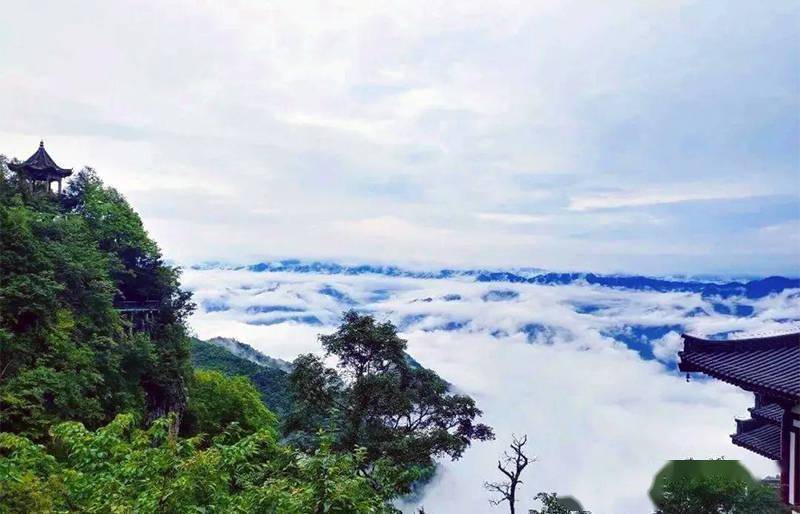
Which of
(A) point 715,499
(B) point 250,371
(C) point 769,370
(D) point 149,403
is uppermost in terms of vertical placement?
(C) point 769,370

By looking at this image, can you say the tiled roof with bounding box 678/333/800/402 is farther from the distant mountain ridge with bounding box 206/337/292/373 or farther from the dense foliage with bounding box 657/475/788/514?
the distant mountain ridge with bounding box 206/337/292/373

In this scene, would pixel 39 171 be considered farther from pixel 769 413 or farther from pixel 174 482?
pixel 769 413

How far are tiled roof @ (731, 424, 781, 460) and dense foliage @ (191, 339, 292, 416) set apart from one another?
160 feet

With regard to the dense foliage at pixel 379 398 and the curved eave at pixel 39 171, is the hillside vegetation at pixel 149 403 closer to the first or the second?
the dense foliage at pixel 379 398

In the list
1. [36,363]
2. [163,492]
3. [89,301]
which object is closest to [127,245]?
[89,301]

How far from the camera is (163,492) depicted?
7418 mm

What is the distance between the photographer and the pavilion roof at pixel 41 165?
36719mm

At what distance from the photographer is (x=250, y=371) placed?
64.8 m

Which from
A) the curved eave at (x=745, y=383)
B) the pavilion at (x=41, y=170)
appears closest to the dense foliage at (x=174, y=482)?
the curved eave at (x=745, y=383)

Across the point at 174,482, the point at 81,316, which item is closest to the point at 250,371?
the point at 81,316

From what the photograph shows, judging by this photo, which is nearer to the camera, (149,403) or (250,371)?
(149,403)

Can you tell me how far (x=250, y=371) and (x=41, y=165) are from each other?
34.4 meters

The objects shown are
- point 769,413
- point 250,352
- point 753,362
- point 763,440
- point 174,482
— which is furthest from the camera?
point 250,352

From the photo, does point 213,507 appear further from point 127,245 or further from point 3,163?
point 3,163
